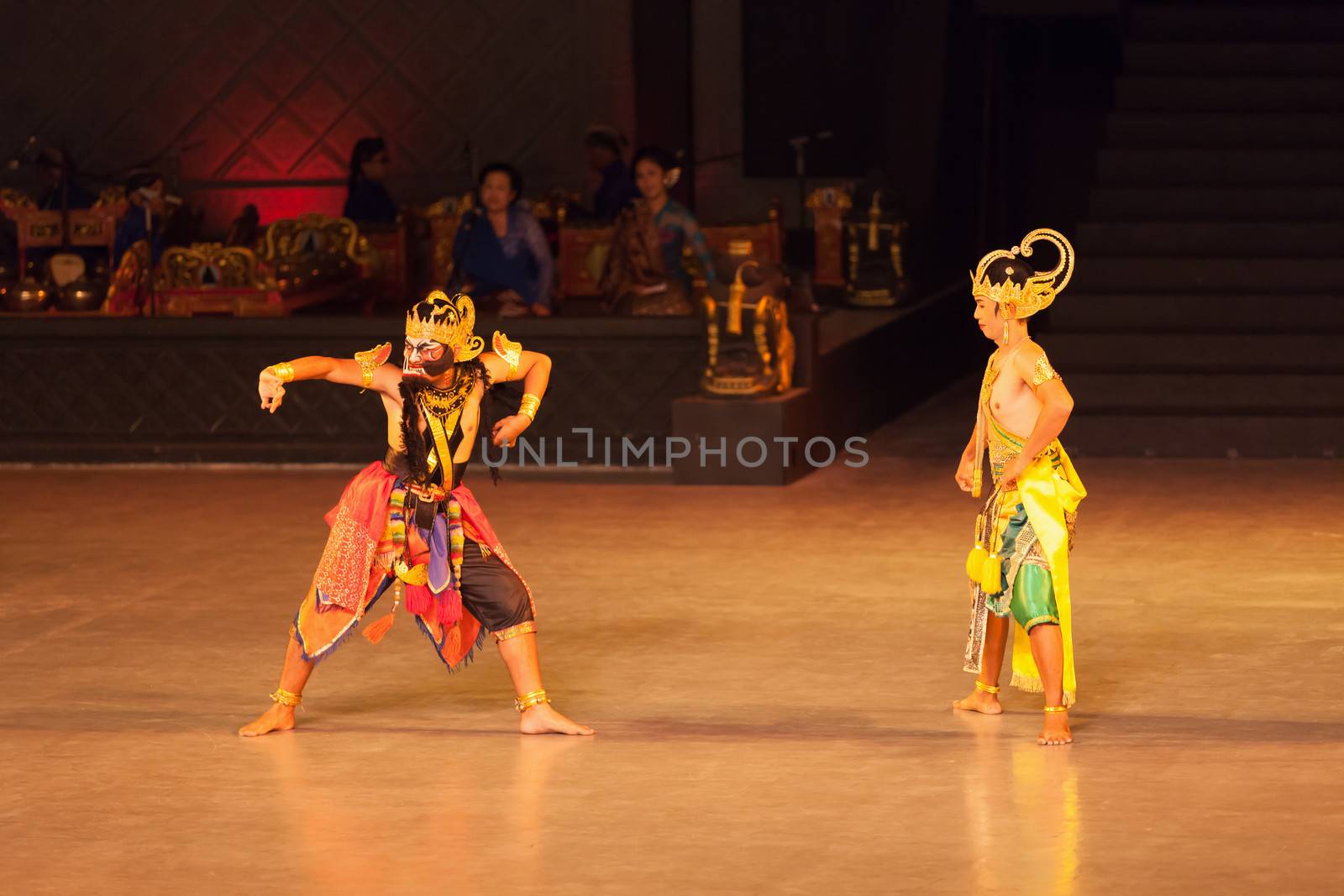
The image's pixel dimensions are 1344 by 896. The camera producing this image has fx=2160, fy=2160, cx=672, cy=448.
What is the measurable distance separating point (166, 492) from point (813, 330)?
344 cm

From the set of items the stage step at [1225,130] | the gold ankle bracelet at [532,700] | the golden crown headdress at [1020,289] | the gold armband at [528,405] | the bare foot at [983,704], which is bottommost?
the bare foot at [983,704]

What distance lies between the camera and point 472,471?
11375 millimetres

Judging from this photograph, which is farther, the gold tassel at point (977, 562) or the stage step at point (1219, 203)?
the stage step at point (1219, 203)

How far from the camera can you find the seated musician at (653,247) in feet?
39.6

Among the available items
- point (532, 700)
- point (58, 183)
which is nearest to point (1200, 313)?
point (532, 700)

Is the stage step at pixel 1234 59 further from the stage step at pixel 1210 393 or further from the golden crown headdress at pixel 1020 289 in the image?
the golden crown headdress at pixel 1020 289

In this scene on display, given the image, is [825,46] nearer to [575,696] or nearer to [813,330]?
[813,330]

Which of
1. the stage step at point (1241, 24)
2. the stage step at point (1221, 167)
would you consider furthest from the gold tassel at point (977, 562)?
the stage step at point (1241, 24)

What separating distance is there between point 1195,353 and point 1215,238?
47.6 inches

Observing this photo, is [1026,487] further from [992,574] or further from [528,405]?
[528,405]

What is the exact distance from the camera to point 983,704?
6441 millimetres

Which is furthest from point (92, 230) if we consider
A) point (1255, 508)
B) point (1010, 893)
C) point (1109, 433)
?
point (1010, 893)

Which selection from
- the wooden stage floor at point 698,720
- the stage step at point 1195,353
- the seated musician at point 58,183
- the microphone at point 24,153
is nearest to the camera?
the wooden stage floor at point 698,720

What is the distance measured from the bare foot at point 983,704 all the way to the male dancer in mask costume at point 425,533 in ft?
3.79
